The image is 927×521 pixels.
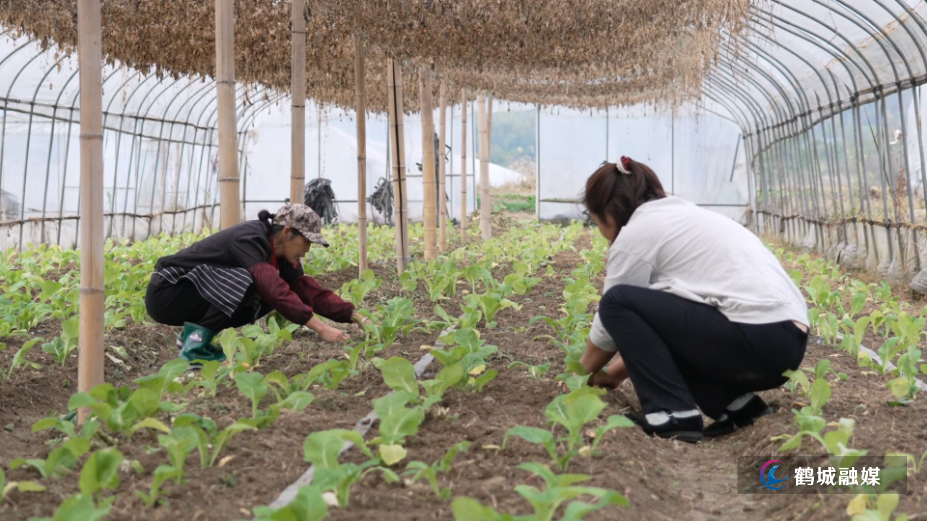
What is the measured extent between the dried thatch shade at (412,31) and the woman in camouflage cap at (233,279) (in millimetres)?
3184

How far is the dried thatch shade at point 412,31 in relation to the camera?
7129 mm

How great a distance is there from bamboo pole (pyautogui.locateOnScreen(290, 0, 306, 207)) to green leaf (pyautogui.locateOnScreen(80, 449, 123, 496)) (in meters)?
3.73

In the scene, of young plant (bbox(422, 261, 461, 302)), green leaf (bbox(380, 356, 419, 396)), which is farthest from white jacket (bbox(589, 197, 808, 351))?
young plant (bbox(422, 261, 461, 302))

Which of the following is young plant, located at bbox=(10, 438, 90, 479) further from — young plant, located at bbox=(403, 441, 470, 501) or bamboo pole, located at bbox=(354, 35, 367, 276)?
bamboo pole, located at bbox=(354, 35, 367, 276)

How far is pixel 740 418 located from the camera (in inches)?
133

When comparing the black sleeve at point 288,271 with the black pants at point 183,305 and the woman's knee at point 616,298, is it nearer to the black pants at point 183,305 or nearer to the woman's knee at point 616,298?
the black pants at point 183,305

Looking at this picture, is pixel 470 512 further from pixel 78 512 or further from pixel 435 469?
pixel 78 512

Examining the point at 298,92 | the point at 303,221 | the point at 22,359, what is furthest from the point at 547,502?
the point at 298,92

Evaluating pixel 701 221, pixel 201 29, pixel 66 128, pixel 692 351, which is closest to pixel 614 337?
pixel 692 351

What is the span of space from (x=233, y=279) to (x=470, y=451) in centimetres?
189

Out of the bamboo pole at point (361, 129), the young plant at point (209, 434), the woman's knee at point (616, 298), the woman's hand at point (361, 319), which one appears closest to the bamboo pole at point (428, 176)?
the bamboo pole at point (361, 129)

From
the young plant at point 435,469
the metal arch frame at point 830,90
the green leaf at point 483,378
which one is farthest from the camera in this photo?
the metal arch frame at point 830,90

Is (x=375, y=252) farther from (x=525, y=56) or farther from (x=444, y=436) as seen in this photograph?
(x=444, y=436)

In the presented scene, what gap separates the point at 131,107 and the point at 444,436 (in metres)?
12.8
